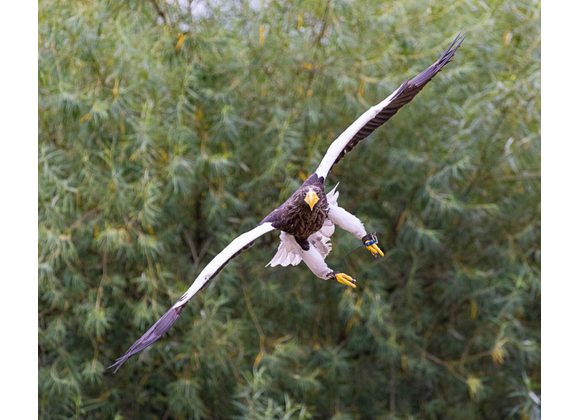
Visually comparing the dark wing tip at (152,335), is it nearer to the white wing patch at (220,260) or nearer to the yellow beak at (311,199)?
the white wing patch at (220,260)

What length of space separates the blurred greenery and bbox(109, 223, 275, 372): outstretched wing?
3.97 feet

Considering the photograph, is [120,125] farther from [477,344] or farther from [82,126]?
[477,344]

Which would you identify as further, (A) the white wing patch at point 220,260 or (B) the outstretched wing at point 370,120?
(B) the outstretched wing at point 370,120

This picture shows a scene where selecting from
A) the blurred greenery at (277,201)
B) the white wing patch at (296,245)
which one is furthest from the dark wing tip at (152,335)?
the blurred greenery at (277,201)

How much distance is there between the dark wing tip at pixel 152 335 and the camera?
801mm

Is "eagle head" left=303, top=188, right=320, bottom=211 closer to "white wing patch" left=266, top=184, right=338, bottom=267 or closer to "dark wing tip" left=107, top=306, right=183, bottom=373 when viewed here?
"white wing patch" left=266, top=184, right=338, bottom=267

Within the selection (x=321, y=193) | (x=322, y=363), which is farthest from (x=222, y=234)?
(x=321, y=193)

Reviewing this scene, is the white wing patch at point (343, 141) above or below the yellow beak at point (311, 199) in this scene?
above

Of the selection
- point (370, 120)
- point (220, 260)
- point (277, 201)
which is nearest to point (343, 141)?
point (370, 120)

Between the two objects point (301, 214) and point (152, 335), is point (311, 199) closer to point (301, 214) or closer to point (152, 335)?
point (301, 214)

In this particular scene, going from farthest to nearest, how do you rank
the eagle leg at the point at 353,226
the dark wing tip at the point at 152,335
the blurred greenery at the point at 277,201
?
the blurred greenery at the point at 277,201, the eagle leg at the point at 353,226, the dark wing tip at the point at 152,335

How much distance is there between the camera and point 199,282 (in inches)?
32.6

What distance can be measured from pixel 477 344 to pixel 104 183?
1.19m

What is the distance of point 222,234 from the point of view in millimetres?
2252
